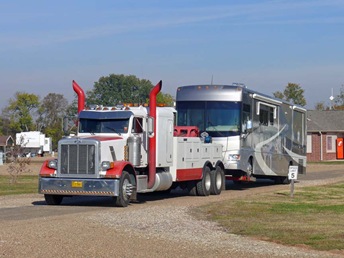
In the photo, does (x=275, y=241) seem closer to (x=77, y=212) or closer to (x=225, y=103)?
(x=77, y=212)

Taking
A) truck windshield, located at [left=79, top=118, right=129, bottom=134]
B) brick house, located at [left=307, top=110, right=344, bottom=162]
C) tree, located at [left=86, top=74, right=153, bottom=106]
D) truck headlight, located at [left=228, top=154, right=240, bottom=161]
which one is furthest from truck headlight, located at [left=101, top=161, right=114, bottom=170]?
brick house, located at [left=307, top=110, right=344, bottom=162]

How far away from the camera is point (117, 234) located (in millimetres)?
15102

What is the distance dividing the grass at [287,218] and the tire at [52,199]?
4.05 meters

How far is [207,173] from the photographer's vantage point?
2670 centimetres

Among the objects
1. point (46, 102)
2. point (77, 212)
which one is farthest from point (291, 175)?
point (46, 102)

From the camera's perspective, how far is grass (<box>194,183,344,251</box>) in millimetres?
15033

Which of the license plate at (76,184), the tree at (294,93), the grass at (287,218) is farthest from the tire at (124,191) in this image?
the tree at (294,93)

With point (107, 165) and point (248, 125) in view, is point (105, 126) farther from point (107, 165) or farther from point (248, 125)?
point (248, 125)

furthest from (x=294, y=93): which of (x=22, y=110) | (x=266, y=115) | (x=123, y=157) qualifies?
(x=123, y=157)

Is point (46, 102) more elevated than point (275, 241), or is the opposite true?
point (46, 102)

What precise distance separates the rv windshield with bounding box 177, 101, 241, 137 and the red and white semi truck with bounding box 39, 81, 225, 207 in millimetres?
2019

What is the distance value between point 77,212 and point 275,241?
666cm

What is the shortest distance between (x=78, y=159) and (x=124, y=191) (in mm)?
1523

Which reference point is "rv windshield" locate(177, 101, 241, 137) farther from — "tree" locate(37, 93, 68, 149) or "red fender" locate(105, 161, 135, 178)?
"tree" locate(37, 93, 68, 149)
